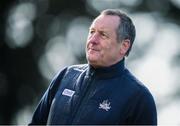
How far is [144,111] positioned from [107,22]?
2.59 ft

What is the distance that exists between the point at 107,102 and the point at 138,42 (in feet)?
70.2

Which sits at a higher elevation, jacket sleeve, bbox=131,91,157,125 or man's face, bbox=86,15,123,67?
man's face, bbox=86,15,123,67

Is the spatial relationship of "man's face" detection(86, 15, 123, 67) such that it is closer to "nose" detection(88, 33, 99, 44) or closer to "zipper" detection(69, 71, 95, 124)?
"nose" detection(88, 33, 99, 44)

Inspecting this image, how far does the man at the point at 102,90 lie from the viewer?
29.9 feet

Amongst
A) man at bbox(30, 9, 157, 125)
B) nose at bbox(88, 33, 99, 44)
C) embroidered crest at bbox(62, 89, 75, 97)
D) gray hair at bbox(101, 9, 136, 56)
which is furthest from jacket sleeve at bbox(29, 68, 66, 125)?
gray hair at bbox(101, 9, 136, 56)

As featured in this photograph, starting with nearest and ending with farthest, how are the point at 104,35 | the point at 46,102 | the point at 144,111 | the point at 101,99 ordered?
the point at 144,111, the point at 101,99, the point at 104,35, the point at 46,102

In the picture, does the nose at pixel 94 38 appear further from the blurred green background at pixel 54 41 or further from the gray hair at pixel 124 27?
the blurred green background at pixel 54 41

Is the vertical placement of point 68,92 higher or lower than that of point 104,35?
lower

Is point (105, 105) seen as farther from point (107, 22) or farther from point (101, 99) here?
point (107, 22)

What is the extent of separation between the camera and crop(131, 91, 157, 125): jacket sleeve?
9078 millimetres

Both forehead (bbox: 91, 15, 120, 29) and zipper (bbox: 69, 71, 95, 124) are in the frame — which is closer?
zipper (bbox: 69, 71, 95, 124)

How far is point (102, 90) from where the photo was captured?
9.21m

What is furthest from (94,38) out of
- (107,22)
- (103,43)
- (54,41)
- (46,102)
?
(54,41)

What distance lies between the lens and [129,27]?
948 cm
